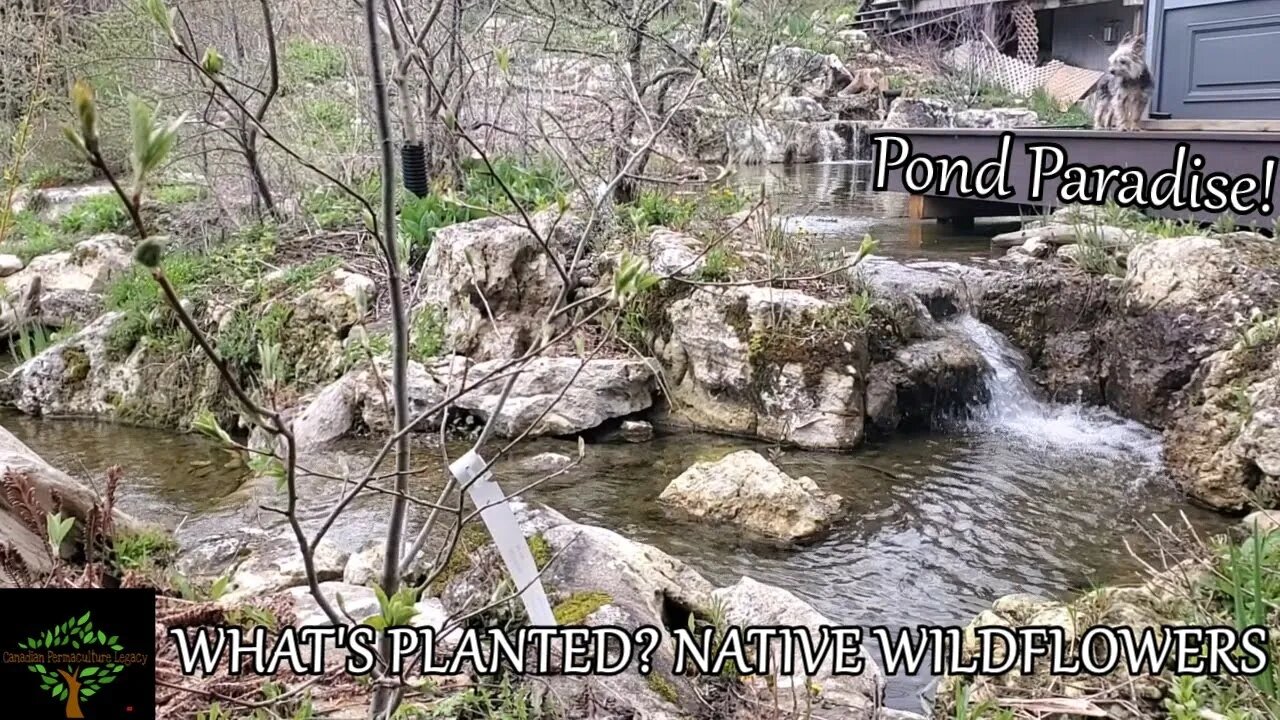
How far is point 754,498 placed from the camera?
4.61 m

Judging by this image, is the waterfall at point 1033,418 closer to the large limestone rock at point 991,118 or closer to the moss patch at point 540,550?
the moss patch at point 540,550

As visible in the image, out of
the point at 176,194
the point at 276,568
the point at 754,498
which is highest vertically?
the point at 176,194

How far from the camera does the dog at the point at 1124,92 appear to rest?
784 cm

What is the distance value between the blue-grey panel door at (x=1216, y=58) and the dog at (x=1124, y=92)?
378 mm

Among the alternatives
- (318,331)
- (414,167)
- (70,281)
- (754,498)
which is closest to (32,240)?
(70,281)

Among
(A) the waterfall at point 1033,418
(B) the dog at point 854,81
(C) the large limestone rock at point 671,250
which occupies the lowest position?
(A) the waterfall at point 1033,418

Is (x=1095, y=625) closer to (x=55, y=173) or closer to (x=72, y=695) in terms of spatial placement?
(x=72, y=695)

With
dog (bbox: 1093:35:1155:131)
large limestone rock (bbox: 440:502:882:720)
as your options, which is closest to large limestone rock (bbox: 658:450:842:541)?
large limestone rock (bbox: 440:502:882:720)

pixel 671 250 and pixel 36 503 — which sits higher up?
pixel 671 250

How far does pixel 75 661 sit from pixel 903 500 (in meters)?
4.04

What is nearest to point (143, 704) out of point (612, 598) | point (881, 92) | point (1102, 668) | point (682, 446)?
point (612, 598)

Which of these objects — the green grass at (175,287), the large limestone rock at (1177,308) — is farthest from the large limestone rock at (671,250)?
the green grass at (175,287)

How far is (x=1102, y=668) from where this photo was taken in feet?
8.36

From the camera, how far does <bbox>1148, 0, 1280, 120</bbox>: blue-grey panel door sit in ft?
23.9
